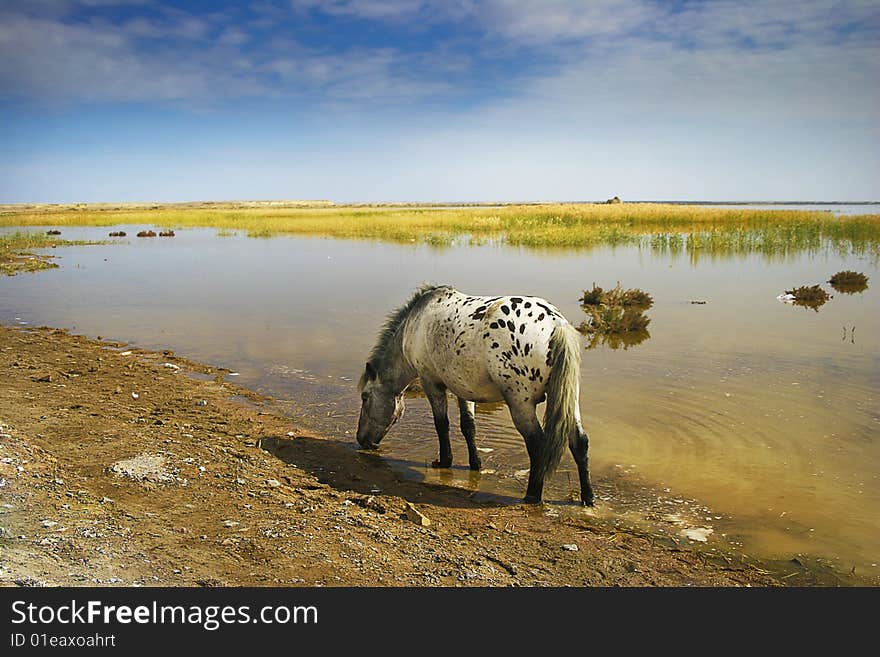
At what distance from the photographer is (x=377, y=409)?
274 inches

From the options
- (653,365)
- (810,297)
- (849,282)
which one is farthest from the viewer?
(849,282)

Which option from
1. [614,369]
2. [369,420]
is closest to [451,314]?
[369,420]

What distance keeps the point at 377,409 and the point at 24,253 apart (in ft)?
95.6

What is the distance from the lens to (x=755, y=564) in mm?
4574

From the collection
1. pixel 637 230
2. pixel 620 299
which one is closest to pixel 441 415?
pixel 620 299

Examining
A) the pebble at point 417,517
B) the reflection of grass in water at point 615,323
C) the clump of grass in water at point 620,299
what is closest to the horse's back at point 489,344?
the pebble at point 417,517

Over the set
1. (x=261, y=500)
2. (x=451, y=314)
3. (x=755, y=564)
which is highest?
(x=451, y=314)

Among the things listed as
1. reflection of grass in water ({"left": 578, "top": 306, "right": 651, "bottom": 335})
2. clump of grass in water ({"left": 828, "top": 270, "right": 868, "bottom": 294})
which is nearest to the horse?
reflection of grass in water ({"left": 578, "top": 306, "right": 651, "bottom": 335})

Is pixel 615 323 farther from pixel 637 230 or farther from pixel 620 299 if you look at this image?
pixel 637 230

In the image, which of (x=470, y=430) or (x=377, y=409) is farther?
(x=377, y=409)

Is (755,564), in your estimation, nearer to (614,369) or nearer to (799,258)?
(614,369)

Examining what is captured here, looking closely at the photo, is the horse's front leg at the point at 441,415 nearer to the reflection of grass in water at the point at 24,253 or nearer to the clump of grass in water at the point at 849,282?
the clump of grass in water at the point at 849,282

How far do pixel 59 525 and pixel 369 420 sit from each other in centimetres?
339

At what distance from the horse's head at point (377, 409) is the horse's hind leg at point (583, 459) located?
2152 mm
